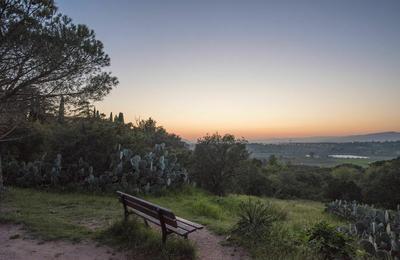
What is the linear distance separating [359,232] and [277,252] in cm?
489

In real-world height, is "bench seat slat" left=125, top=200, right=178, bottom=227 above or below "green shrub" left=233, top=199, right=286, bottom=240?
above

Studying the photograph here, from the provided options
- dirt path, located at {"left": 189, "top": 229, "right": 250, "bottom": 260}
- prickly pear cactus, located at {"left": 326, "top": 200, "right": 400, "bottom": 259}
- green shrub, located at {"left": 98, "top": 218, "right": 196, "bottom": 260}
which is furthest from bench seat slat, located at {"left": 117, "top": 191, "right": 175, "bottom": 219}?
prickly pear cactus, located at {"left": 326, "top": 200, "right": 400, "bottom": 259}

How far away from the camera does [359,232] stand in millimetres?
8664

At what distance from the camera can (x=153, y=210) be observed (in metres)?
5.18

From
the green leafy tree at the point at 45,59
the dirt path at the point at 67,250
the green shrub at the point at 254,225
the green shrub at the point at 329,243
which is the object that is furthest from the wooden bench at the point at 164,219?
the green leafy tree at the point at 45,59

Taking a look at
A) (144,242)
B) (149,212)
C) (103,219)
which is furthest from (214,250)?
(103,219)

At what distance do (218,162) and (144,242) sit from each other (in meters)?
12.5

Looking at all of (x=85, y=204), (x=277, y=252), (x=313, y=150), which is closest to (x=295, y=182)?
(x=85, y=204)

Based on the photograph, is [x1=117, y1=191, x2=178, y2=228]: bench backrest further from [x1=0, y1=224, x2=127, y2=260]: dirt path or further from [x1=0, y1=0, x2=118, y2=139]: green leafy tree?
[x1=0, y1=0, x2=118, y2=139]: green leafy tree

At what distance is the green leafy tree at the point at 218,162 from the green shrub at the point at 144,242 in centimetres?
1184

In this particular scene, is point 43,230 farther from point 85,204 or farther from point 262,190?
point 262,190

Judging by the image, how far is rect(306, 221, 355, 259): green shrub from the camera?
471cm

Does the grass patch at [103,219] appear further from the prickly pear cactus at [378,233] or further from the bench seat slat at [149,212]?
the prickly pear cactus at [378,233]

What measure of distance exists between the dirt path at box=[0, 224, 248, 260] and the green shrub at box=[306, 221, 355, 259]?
3.82ft
